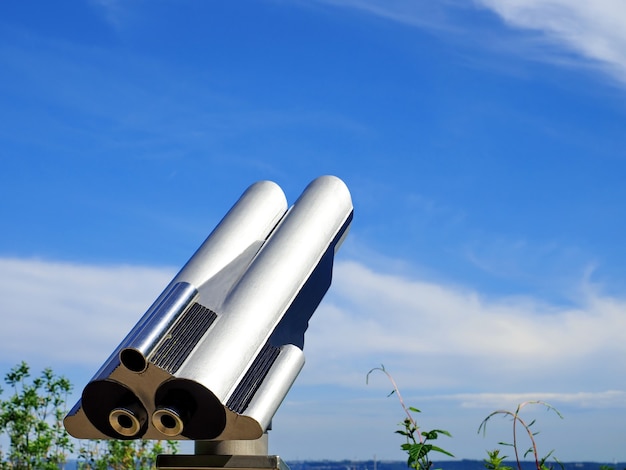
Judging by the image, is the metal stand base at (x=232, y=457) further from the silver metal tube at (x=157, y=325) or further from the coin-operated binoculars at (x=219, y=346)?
the silver metal tube at (x=157, y=325)

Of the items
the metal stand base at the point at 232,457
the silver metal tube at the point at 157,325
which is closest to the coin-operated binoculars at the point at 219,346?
the silver metal tube at the point at 157,325

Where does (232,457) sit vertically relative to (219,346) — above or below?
below

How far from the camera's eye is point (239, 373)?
3.47 m

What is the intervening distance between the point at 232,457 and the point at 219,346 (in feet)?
1.69

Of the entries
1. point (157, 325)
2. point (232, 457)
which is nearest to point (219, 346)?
point (157, 325)

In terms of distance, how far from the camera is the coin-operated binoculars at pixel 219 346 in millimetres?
3379

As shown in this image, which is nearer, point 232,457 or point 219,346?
point 219,346

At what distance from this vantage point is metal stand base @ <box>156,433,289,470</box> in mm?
3633

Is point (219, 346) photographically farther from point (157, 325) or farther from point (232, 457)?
point (232, 457)

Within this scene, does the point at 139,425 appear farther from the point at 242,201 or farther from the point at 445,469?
the point at 242,201

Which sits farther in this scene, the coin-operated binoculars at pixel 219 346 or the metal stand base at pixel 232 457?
the metal stand base at pixel 232 457

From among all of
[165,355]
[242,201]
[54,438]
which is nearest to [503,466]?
[165,355]

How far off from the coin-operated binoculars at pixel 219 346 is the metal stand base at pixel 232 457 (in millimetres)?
117

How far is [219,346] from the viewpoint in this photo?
3.49 m
